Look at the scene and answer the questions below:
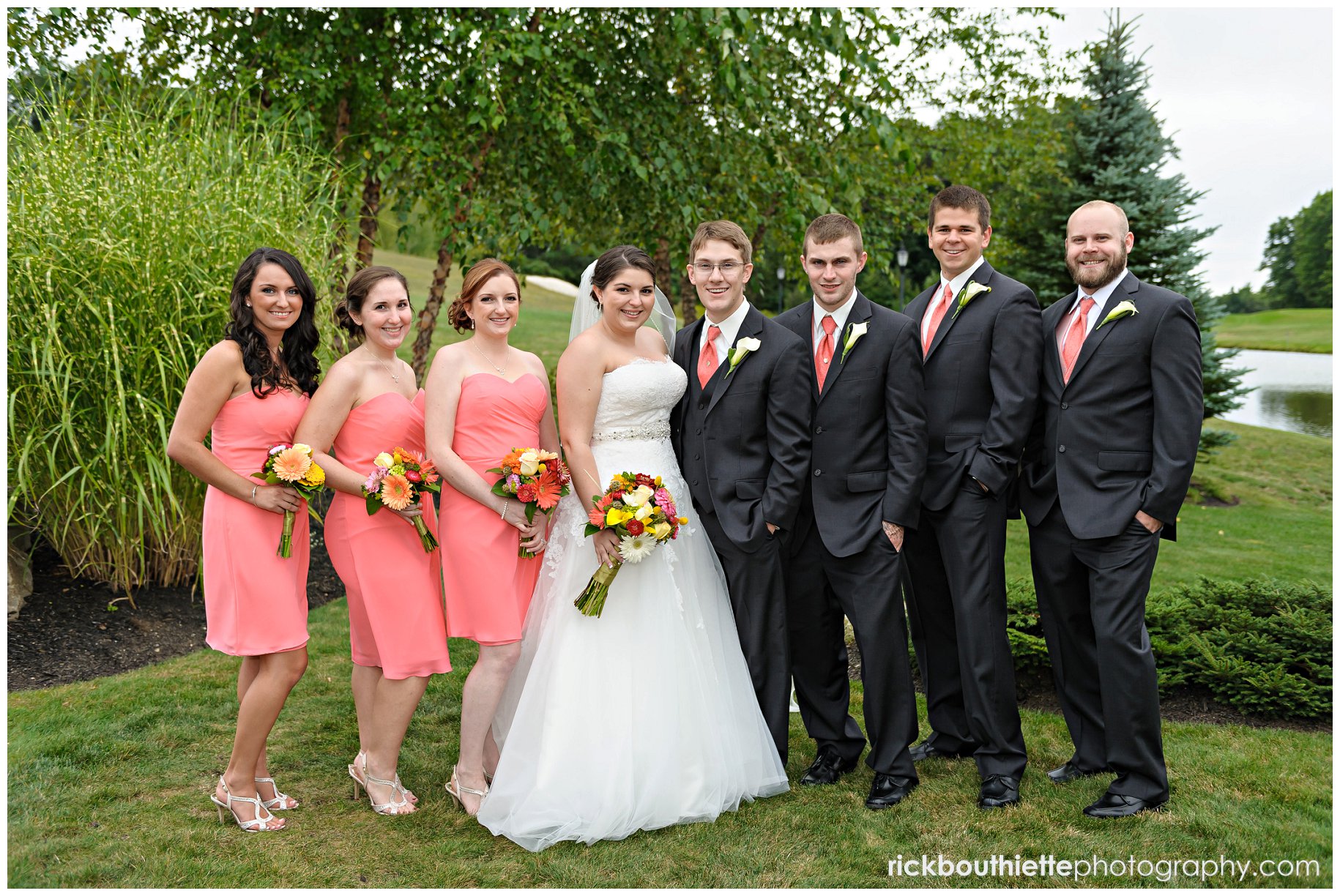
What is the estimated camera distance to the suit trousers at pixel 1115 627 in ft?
12.2

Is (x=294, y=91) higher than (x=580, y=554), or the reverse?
(x=294, y=91)

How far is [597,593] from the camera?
12.6 feet

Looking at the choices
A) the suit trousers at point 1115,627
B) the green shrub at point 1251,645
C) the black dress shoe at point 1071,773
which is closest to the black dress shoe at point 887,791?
the black dress shoe at point 1071,773

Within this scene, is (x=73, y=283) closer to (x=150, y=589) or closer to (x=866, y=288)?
(x=150, y=589)

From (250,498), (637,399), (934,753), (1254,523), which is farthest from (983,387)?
(1254,523)

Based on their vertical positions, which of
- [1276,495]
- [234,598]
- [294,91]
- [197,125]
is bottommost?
[1276,495]

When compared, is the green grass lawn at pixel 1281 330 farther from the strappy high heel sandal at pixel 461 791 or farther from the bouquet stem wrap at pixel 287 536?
the bouquet stem wrap at pixel 287 536

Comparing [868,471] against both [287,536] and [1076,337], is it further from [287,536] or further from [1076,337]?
[287,536]

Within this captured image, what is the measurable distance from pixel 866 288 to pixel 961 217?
3271 centimetres

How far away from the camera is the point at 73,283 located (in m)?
5.69

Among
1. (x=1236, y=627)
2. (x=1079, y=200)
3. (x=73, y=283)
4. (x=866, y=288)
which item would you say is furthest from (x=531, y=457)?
(x=866, y=288)

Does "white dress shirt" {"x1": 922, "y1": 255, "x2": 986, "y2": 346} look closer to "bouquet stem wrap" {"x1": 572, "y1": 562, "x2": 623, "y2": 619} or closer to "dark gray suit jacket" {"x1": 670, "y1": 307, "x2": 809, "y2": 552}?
"dark gray suit jacket" {"x1": 670, "y1": 307, "x2": 809, "y2": 552}

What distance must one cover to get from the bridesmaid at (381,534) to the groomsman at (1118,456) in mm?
2668

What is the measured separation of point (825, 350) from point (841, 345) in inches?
4.6
